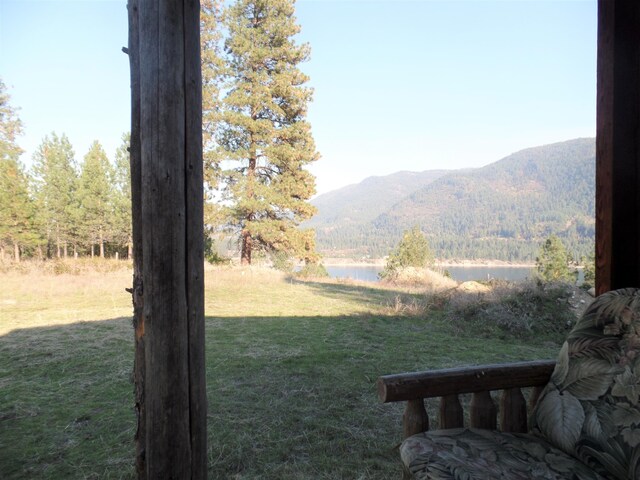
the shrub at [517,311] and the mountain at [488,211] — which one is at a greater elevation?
the mountain at [488,211]

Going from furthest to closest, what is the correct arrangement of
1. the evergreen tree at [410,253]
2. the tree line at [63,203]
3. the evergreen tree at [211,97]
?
the evergreen tree at [410,253] → the tree line at [63,203] → the evergreen tree at [211,97]

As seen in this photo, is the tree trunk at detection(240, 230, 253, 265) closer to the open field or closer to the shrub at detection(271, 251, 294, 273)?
the shrub at detection(271, 251, 294, 273)

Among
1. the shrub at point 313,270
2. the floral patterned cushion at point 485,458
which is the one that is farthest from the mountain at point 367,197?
the floral patterned cushion at point 485,458

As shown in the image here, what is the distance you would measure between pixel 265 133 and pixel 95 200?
8987 millimetres

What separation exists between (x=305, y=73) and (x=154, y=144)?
1349 centimetres

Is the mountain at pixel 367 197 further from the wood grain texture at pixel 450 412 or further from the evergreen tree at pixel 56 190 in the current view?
the wood grain texture at pixel 450 412

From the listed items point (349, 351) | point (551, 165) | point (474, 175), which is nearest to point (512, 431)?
A: point (349, 351)

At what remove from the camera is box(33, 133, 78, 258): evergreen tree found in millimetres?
15961

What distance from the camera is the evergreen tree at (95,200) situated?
55.8 ft

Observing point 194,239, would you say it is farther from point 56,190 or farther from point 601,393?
point 56,190

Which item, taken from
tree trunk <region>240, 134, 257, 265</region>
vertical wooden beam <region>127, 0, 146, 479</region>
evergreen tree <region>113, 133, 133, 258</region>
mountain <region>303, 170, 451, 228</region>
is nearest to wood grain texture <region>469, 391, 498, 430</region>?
vertical wooden beam <region>127, 0, 146, 479</region>

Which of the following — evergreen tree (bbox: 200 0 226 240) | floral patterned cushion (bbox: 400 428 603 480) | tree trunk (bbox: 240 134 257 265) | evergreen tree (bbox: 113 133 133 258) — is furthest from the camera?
evergreen tree (bbox: 113 133 133 258)

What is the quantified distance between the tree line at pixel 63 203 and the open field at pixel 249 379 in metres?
8.77

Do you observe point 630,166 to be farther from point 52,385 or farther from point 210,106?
point 210,106
